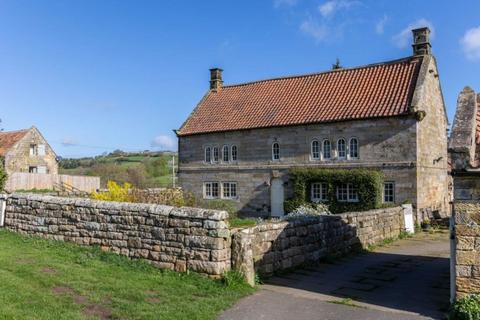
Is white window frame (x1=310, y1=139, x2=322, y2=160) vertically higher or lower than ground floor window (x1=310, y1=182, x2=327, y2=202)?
higher

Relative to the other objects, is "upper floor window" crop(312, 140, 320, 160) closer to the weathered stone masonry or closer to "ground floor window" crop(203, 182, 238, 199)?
"ground floor window" crop(203, 182, 238, 199)

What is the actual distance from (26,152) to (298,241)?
43.7m

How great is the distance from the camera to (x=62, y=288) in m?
8.14

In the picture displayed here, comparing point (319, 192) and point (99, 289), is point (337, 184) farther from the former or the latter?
point (99, 289)

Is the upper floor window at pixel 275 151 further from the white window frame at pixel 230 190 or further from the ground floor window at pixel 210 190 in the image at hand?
the ground floor window at pixel 210 190

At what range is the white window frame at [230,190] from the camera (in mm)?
29641

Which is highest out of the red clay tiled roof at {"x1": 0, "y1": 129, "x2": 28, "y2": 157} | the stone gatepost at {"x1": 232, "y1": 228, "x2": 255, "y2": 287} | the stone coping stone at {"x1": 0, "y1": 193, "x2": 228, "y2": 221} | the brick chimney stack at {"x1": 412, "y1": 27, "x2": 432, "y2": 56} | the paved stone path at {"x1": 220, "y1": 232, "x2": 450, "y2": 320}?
the brick chimney stack at {"x1": 412, "y1": 27, "x2": 432, "y2": 56}

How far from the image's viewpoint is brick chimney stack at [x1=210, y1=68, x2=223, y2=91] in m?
34.7

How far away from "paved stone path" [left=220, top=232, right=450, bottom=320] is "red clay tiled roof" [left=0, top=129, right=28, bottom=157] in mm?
42854

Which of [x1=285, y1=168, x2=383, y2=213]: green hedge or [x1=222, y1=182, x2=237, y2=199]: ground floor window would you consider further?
[x1=222, y1=182, x2=237, y2=199]: ground floor window

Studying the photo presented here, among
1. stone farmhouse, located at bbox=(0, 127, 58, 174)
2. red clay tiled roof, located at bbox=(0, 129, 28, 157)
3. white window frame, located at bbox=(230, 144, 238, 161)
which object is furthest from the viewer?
red clay tiled roof, located at bbox=(0, 129, 28, 157)

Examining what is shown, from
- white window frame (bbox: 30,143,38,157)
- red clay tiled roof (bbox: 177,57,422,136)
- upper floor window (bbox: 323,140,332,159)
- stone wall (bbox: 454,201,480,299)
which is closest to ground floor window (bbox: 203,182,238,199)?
red clay tiled roof (bbox: 177,57,422,136)

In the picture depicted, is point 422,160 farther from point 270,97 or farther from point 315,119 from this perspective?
point 270,97

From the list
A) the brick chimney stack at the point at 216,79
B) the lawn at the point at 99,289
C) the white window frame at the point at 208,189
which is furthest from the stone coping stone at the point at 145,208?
the brick chimney stack at the point at 216,79
